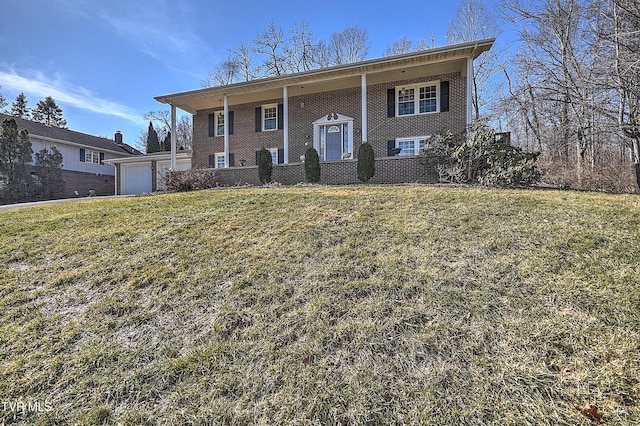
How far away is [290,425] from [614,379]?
202 cm

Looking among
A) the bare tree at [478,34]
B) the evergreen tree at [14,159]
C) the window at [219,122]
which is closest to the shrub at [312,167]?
the window at [219,122]

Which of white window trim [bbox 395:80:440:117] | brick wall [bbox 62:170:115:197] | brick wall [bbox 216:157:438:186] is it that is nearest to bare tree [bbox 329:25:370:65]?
white window trim [bbox 395:80:440:117]

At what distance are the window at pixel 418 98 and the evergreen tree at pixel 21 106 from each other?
47.0m

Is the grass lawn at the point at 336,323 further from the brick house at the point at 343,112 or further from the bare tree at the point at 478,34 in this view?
the bare tree at the point at 478,34

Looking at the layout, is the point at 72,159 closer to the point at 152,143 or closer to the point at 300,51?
the point at 152,143

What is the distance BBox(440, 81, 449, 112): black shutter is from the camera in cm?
1269

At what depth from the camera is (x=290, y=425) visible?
1.95 m

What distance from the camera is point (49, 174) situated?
63.4 feet

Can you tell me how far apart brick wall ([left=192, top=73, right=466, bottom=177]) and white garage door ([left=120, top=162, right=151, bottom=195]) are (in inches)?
205

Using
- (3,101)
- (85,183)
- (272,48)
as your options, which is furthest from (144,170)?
(3,101)

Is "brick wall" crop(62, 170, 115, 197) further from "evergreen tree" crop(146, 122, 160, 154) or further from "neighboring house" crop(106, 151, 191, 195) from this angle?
"evergreen tree" crop(146, 122, 160, 154)

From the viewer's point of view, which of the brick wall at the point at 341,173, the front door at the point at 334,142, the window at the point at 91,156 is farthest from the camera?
the window at the point at 91,156

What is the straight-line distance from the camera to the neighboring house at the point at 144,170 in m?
19.3

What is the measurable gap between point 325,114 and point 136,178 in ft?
44.9
